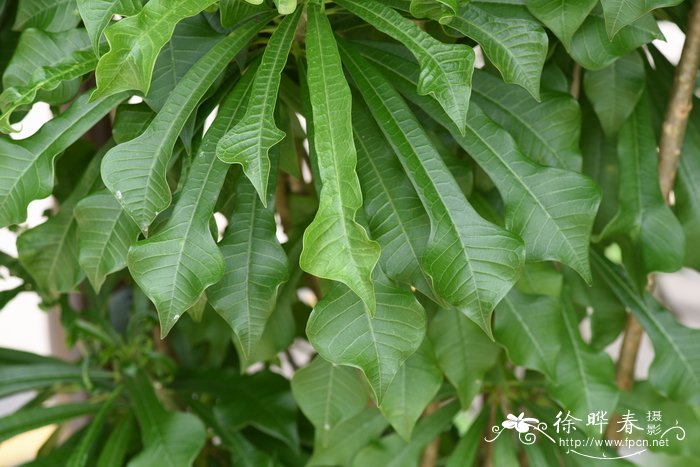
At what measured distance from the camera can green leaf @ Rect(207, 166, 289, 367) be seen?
77 cm

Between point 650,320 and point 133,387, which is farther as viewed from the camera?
point 133,387

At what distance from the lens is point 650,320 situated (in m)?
0.98

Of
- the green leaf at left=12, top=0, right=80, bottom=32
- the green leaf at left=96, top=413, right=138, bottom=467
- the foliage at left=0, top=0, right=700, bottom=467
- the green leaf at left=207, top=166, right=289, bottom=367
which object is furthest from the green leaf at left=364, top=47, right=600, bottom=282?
the green leaf at left=96, top=413, right=138, bottom=467

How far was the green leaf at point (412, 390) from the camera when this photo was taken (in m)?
0.89

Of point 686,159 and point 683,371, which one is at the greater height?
point 686,159

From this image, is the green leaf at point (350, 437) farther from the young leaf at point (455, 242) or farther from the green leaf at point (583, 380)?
the young leaf at point (455, 242)

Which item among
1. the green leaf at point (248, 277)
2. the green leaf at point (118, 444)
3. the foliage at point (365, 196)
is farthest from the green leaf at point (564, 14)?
the green leaf at point (118, 444)

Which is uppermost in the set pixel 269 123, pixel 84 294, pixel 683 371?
pixel 269 123

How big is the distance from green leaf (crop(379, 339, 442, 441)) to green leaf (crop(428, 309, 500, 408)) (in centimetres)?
4

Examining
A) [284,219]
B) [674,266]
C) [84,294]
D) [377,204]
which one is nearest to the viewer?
[377,204]

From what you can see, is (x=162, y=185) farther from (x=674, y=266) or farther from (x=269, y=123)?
(x=674, y=266)

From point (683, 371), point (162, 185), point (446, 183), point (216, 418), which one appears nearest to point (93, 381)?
point (216, 418)

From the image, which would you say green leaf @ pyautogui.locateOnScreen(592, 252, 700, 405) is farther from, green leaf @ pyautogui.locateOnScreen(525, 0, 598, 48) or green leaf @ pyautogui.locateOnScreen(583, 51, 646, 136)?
green leaf @ pyautogui.locateOnScreen(525, 0, 598, 48)

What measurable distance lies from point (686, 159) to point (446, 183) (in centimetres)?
41
